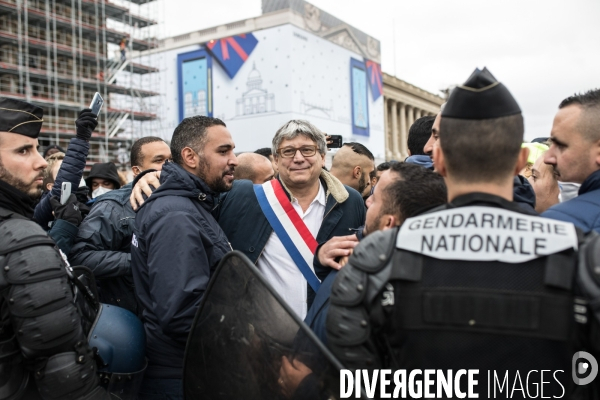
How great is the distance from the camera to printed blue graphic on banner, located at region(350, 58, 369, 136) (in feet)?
125

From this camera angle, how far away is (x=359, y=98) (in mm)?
39188

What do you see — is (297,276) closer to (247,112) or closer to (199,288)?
(199,288)

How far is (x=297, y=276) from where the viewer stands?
2566mm

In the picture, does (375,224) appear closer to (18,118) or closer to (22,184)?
(22,184)

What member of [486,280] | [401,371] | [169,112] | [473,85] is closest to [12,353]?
[401,371]

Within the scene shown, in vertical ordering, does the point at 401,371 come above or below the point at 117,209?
below

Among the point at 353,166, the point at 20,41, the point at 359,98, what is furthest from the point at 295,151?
the point at 359,98

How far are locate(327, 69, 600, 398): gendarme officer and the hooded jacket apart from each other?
778mm

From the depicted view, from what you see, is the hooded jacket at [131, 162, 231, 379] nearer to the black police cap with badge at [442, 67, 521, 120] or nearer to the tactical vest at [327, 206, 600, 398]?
the tactical vest at [327, 206, 600, 398]

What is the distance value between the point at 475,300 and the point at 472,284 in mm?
36

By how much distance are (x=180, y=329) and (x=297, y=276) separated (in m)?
0.81

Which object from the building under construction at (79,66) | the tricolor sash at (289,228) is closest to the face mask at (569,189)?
the tricolor sash at (289,228)

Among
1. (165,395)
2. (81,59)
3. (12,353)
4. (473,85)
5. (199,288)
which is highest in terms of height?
(81,59)

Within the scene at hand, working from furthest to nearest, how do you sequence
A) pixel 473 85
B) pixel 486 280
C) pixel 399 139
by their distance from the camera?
pixel 399 139, pixel 473 85, pixel 486 280
